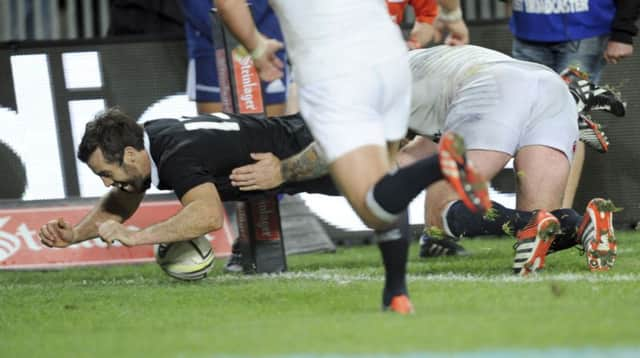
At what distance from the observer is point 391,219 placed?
229 inches

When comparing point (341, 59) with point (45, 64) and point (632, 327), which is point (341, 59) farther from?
point (45, 64)

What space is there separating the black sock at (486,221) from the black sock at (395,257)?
173 centimetres

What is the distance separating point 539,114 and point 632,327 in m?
2.80

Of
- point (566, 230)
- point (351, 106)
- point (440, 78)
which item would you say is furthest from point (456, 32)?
point (351, 106)

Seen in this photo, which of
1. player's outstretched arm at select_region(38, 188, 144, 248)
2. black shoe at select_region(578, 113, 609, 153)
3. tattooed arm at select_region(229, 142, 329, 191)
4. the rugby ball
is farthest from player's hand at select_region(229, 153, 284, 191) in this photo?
black shoe at select_region(578, 113, 609, 153)

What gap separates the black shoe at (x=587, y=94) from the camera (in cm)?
907

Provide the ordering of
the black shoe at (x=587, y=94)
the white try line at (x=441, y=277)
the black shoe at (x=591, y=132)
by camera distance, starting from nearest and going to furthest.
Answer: the white try line at (x=441, y=277), the black shoe at (x=591, y=132), the black shoe at (x=587, y=94)

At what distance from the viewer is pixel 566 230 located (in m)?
7.61

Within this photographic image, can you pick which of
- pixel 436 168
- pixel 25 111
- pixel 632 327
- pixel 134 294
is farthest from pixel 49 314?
pixel 25 111

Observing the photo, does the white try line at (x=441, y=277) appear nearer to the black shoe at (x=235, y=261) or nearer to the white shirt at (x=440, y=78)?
the black shoe at (x=235, y=261)

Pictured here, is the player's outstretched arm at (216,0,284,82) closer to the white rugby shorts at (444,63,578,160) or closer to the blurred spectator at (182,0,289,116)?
the white rugby shorts at (444,63,578,160)

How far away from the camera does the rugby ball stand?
25.7 ft

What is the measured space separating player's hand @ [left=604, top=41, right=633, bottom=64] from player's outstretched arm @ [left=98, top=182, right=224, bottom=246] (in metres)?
3.46

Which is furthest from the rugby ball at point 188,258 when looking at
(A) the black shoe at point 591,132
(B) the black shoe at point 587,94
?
(B) the black shoe at point 587,94
